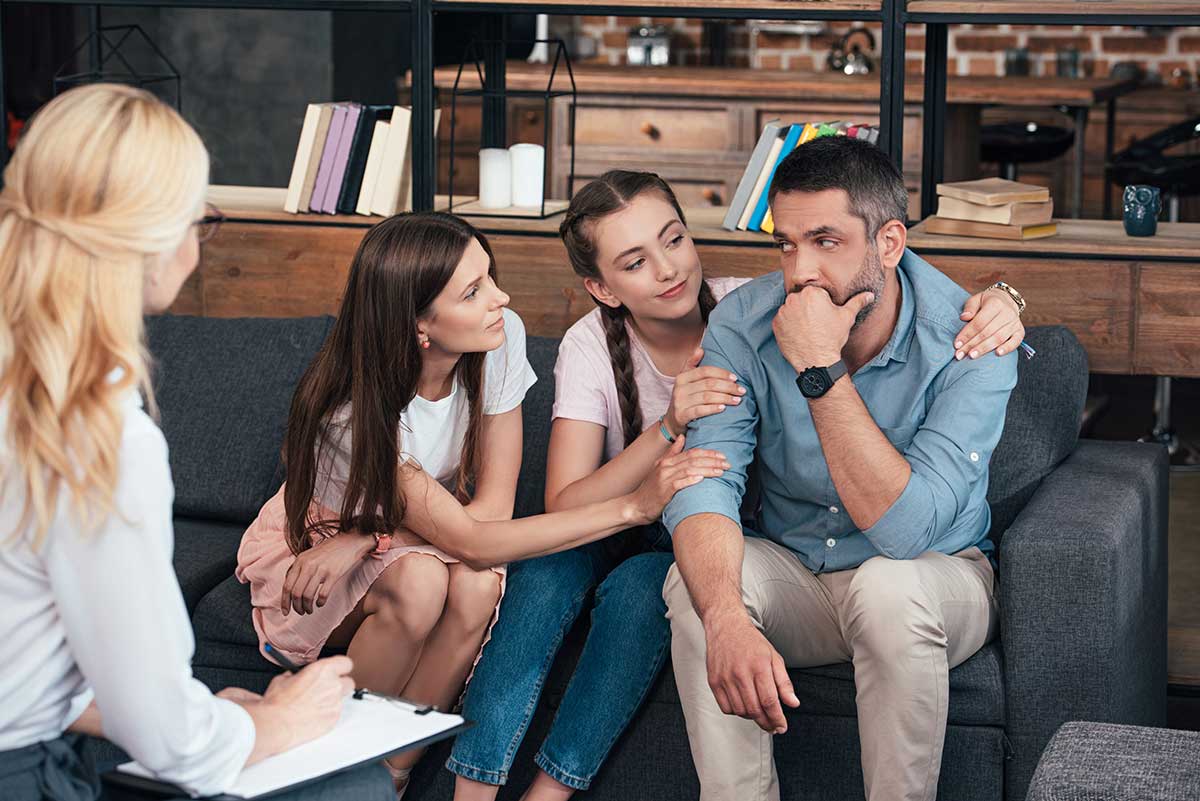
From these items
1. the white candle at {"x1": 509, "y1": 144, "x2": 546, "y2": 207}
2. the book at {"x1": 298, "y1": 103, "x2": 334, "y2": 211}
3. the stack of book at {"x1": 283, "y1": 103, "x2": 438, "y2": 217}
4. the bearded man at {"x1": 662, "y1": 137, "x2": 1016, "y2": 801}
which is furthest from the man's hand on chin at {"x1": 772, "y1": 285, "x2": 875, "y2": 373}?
the book at {"x1": 298, "y1": 103, "x2": 334, "y2": 211}

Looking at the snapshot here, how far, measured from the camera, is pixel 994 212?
9.70 feet

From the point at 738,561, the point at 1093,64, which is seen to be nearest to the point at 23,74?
the point at 1093,64

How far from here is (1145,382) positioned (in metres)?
5.67

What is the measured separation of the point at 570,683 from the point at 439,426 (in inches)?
17.8

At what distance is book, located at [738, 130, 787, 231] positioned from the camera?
3.09 meters

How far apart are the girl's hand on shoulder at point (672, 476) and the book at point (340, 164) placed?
4.21 feet

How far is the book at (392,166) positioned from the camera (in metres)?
3.24

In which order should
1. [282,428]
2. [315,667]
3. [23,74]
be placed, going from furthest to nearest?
[23,74] → [282,428] → [315,667]

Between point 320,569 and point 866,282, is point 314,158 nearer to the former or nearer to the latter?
point 320,569

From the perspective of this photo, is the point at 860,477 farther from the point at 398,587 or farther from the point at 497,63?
the point at 497,63

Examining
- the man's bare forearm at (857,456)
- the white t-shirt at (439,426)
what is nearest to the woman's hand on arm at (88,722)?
the white t-shirt at (439,426)

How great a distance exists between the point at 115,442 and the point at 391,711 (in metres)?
0.46

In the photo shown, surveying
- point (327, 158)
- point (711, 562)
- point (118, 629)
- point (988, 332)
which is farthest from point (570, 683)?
point (327, 158)

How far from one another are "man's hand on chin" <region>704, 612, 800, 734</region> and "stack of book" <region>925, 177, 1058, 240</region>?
1.25 m
